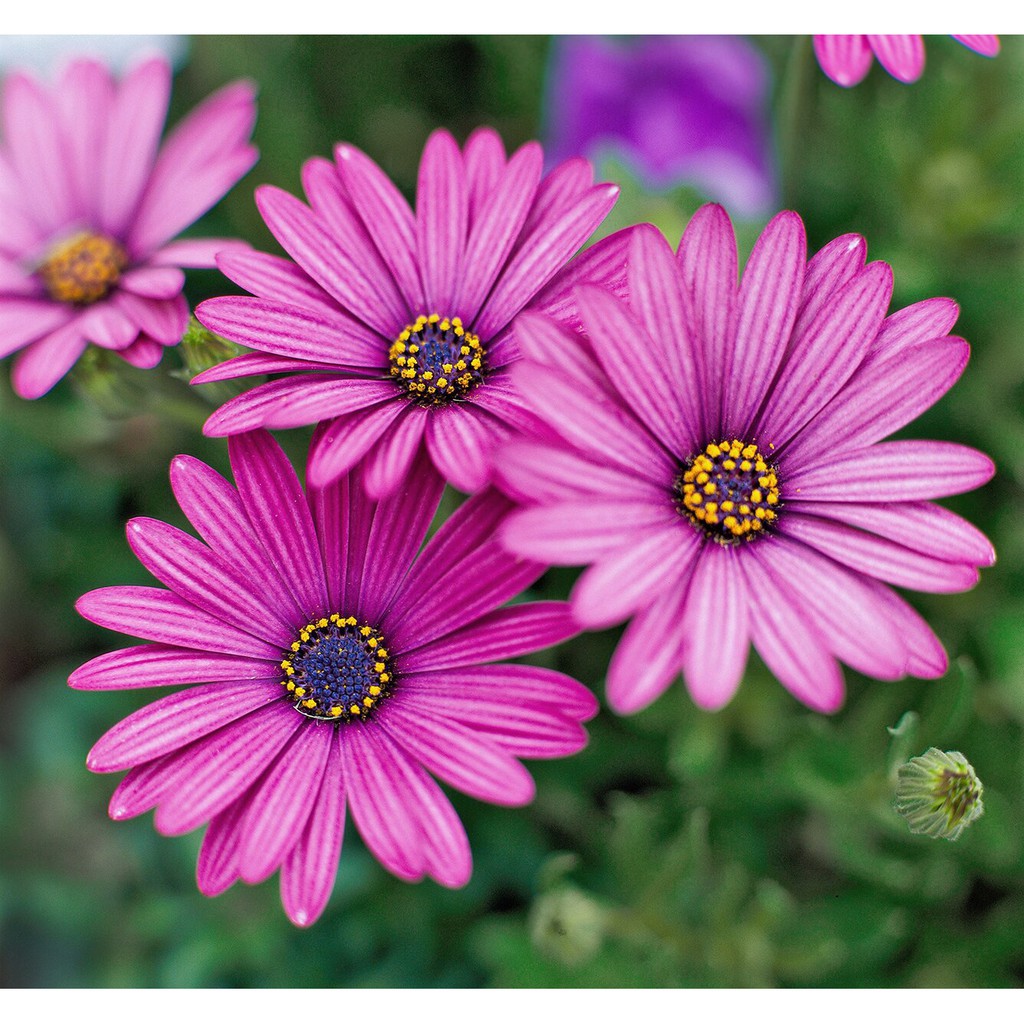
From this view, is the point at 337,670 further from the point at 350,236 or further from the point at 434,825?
the point at 350,236

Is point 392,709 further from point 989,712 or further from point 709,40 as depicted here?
point 709,40

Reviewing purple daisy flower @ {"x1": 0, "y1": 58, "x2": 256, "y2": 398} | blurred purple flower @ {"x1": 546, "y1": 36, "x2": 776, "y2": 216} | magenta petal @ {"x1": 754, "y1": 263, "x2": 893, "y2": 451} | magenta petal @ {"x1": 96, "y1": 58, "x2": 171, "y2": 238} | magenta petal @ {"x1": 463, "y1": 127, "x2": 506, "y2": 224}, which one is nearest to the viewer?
magenta petal @ {"x1": 754, "y1": 263, "x2": 893, "y2": 451}

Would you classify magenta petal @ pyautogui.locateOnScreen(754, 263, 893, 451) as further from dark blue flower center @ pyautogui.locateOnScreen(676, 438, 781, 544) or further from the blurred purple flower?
the blurred purple flower

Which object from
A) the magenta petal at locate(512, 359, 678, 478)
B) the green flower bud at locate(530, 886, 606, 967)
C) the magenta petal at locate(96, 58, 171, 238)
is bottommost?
the green flower bud at locate(530, 886, 606, 967)

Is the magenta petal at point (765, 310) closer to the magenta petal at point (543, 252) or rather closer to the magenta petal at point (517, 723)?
the magenta petal at point (543, 252)

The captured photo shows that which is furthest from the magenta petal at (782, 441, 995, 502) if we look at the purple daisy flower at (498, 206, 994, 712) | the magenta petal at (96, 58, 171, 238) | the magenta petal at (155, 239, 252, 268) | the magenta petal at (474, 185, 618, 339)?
the magenta petal at (96, 58, 171, 238)

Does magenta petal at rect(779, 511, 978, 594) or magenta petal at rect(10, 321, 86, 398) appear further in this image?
magenta petal at rect(10, 321, 86, 398)

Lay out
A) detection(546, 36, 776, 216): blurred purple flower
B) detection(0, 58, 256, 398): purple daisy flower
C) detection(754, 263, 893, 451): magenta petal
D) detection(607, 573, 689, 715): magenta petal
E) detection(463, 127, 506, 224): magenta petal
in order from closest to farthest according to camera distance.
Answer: detection(607, 573, 689, 715): magenta petal, detection(754, 263, 893, 451): magenta petal, detection(463, 127, 506, 224): magenta petal, detection(0, 58, 256, 398): purple daisy flower, detection(546, 36, 776, 216): blurred purple flower
